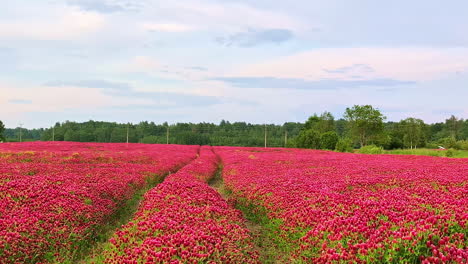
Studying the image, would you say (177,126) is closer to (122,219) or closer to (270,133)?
(270,133)

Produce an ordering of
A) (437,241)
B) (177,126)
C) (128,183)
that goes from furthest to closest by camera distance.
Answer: (177,126) → (128,183) → (437,241)

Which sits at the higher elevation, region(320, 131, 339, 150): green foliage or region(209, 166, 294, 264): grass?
region(320, 131, 339, 150): green foliage

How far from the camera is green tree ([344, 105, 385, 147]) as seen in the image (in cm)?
10919

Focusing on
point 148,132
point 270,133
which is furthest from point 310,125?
point 148,132

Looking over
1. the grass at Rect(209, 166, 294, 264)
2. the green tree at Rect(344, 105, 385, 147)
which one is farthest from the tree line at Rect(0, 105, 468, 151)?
the grass at Rect(209, 166, 294, 264)

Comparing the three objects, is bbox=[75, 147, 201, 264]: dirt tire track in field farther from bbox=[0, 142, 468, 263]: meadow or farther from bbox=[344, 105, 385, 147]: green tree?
bbox=[344, 105, 385, 147]: green tree

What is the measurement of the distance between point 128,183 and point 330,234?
12193mm

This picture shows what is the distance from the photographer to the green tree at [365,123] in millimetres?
109188

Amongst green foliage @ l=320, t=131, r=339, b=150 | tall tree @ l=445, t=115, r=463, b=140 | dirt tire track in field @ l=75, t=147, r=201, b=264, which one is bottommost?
dirt tire track in field @ l=75, t=147, r=201, b=264

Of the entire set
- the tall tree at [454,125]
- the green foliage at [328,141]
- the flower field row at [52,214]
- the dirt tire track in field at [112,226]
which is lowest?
the dirt tire track in field at [112,226]

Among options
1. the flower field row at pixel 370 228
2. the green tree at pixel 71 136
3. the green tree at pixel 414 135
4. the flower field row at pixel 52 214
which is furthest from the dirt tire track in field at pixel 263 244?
the green tree at pixel 414 135

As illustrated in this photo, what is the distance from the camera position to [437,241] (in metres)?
6.26

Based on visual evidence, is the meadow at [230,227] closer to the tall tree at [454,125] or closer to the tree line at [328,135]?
the tree line at [328,135]

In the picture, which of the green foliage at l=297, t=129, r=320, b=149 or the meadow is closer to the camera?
the meadow
